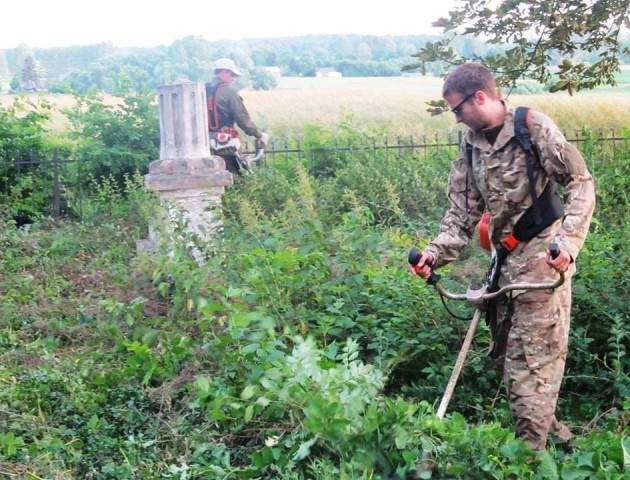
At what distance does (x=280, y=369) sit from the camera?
12.7ft

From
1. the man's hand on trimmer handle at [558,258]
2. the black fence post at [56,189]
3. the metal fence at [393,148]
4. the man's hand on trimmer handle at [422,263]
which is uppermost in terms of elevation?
the man's hand on trimmer handle at [558,258]

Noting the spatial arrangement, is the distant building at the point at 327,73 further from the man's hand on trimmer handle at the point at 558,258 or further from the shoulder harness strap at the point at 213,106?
the man's hand on trimmer handle at the point at 558,258

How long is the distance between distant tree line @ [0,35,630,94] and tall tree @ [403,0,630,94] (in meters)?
9.76

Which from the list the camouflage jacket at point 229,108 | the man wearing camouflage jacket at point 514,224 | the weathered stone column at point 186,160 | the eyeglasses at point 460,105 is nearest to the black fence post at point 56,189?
the camouflage jacket at point 229,108

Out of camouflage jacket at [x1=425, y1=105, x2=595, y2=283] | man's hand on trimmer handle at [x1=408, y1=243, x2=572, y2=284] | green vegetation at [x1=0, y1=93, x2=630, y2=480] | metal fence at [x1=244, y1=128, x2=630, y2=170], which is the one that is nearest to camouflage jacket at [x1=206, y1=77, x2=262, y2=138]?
metal fence at [x1=244, y1=128, x2=630, y2=170]

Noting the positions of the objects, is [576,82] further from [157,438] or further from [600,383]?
[157,438]

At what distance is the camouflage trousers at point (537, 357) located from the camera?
4.27m

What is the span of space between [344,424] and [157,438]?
1.57 meters

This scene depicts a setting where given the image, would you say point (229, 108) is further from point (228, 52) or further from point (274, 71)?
point (274, 71)

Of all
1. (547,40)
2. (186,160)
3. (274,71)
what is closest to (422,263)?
(547,40)

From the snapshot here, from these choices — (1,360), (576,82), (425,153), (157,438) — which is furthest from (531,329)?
(425,153)

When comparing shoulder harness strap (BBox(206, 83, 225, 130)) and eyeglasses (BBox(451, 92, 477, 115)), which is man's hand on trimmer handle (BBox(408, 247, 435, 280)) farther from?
shoulder harness strap (BBox(206, 83, 225, 130))

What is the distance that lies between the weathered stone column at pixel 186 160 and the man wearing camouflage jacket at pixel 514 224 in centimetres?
495

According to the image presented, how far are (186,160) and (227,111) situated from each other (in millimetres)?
2392
